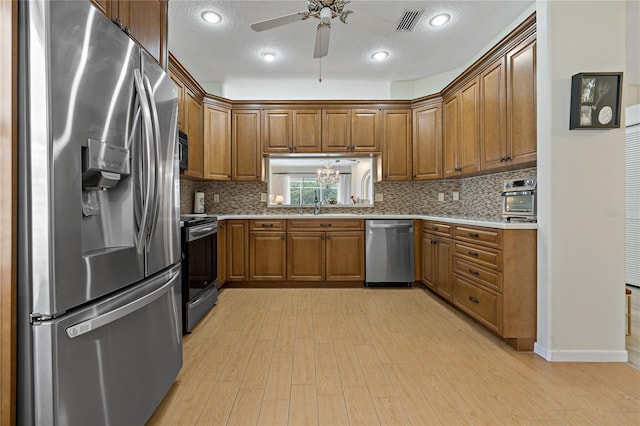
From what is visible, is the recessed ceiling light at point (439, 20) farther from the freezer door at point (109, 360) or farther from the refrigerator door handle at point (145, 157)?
the freezer door at point (109, 360)

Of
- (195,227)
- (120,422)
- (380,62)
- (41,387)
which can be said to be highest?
(380,62)

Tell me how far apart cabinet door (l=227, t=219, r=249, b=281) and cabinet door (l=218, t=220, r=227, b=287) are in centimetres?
7

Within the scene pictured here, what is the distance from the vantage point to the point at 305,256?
4.22 meters

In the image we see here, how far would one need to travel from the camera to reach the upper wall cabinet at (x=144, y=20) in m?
1.39

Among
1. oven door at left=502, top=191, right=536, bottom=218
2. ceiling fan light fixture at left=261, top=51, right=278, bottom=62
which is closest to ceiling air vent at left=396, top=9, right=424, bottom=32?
ceiling fan light fixture at left=261, top=51, right=278, bottom=62

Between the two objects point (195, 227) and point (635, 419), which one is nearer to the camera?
point (635, 419)

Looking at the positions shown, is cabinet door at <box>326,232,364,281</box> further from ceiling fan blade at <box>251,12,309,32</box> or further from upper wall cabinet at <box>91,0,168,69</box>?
upper wall cabinet at <box>91,0,168,69</box>

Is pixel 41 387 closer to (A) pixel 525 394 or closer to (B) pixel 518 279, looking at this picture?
(A) pixel 525 394

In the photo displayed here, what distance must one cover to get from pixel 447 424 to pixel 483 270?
145 cm

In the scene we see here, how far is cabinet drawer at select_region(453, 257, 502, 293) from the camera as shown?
8.16 feet

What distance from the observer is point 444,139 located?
410 cm

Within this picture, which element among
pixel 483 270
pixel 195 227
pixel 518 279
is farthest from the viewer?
pixel 195 227

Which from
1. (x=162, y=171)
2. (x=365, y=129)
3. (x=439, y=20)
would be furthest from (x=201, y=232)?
(x=439, y=20)

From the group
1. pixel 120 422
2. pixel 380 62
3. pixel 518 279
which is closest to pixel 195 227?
pixel 120 422
